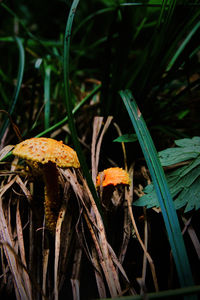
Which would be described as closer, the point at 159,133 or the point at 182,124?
the point at 159,133

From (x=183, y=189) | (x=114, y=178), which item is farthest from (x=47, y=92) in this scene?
(x=183, y=189)

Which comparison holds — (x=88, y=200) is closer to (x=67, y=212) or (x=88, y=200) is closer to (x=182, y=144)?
(x=67, y=212)

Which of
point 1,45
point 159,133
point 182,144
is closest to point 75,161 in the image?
point 182,144

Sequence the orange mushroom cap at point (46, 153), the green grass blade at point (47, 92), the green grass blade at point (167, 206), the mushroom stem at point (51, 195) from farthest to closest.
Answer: the green grass blade at point (47, 92) → the mushroom stem at point (51, 195) → the orange mushroom cap at point (46, 153) → the green grass blade at point (167, 206)

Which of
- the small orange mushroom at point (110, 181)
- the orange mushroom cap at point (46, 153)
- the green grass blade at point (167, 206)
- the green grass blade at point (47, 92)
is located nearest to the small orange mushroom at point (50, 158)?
the orange mushroom cap at point (46, 153)

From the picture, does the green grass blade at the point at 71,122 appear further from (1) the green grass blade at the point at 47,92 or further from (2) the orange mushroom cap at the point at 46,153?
(1) the green grass blade at the point at 47,92

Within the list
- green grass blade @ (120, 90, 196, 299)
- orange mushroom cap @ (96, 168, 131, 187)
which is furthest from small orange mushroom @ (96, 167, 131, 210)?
green grass blade @ (120, 90, 196, 299)

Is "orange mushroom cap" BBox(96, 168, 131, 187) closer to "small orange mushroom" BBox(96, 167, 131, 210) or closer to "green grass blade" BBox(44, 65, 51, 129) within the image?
"small orange mushroom" BBox(96, 167, 131, 210)
